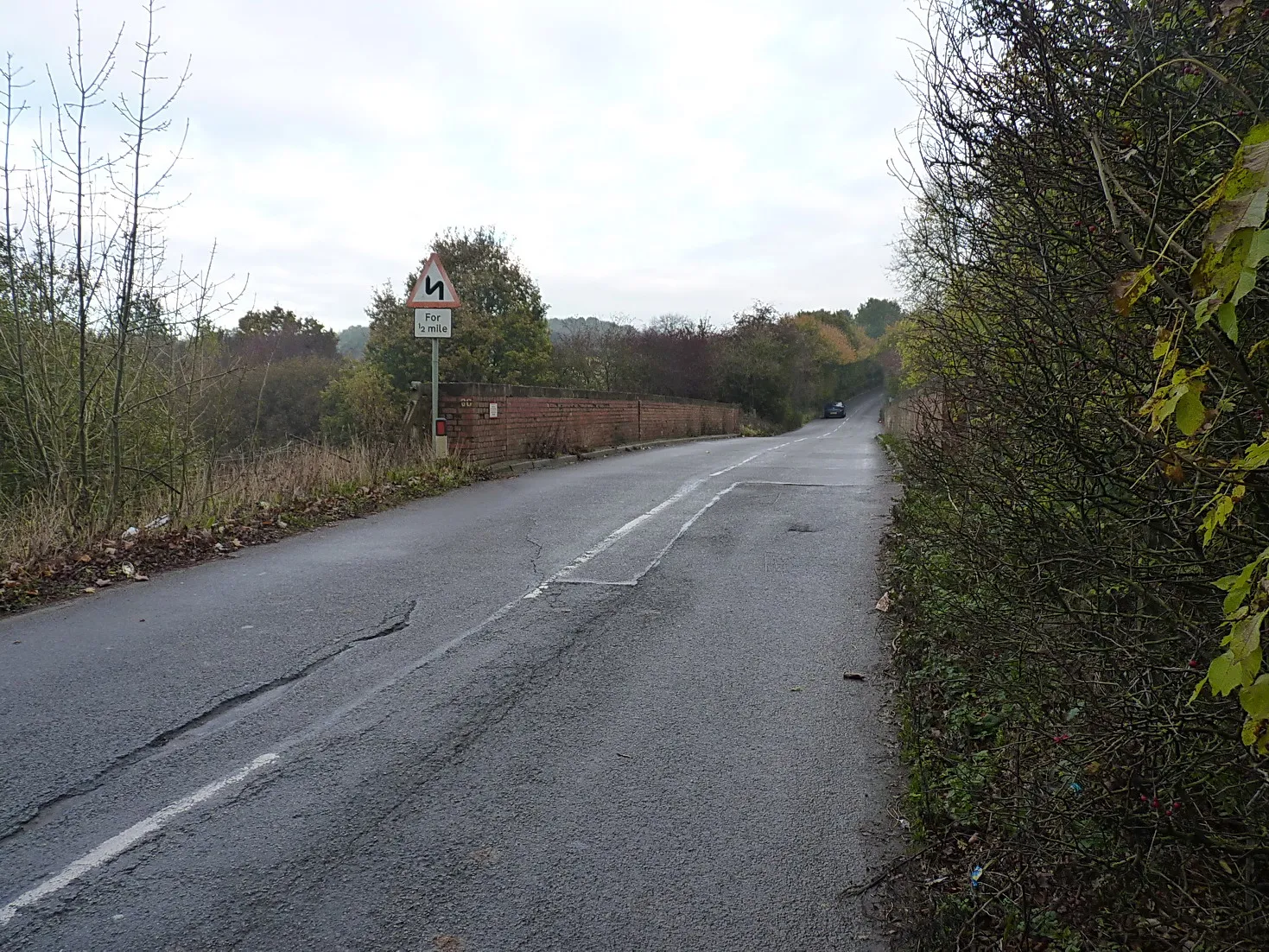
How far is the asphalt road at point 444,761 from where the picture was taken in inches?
108

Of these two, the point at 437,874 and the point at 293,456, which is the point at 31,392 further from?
the point at 437,874

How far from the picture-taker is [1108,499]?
3.09m

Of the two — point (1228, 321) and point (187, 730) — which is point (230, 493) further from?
point (1228, 321)

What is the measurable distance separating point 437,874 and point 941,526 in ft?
9.68

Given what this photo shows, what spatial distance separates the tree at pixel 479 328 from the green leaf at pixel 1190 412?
116 ft

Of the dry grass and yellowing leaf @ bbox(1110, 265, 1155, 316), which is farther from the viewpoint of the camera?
the dry grass

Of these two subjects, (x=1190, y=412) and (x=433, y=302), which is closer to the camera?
(x=1190, y=412)

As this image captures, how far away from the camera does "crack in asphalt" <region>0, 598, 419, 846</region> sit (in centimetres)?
324

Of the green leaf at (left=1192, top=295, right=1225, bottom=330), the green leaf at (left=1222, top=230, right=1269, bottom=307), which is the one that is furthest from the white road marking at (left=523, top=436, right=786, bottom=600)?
the green leaf at (left=1222, top=230, right=1269, bottom=307)

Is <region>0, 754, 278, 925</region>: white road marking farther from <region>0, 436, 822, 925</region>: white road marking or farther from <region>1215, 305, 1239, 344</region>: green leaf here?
<region>1215, 305, 1239, 344</region>: green leaf

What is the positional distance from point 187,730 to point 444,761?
1.27 metres

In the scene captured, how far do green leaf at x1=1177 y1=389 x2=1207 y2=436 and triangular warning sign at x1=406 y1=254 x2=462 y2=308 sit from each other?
12.2m

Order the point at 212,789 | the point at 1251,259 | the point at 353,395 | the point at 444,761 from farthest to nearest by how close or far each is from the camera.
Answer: the point at 353,395, the point at 444,761, the point at 212,789, the point at 1251,259

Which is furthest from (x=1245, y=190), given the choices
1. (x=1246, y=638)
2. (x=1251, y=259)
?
(x=1246, y=638)
